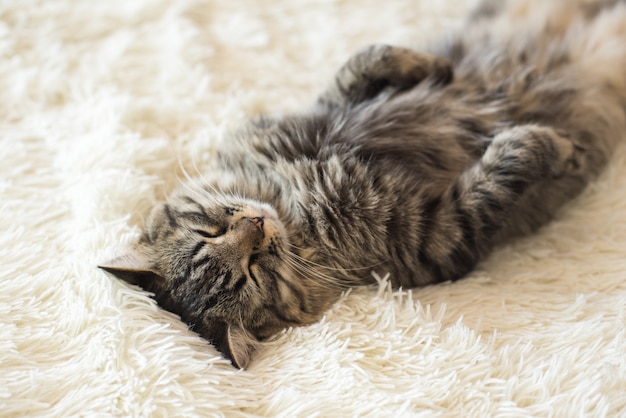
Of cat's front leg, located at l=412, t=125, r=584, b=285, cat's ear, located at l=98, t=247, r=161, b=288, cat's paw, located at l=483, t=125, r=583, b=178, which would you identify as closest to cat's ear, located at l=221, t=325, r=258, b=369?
cat's ear, located at l=98, t=247, r=161, b=288

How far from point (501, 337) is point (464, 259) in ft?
0.78

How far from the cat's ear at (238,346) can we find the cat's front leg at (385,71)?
0.78m

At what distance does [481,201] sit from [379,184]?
268mm

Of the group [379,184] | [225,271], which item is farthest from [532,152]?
[225,271]

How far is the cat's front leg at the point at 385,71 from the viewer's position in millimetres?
1629

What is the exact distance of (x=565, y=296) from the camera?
137 cm

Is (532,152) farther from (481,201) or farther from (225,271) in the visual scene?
(225,271)

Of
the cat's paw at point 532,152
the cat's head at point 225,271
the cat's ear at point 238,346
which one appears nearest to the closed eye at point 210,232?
the cat's head at point 225,271

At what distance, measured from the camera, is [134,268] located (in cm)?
121

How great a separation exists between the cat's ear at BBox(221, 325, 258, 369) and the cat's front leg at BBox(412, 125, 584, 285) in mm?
464

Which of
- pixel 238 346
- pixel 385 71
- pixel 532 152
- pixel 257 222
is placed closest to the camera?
pixel 238 346

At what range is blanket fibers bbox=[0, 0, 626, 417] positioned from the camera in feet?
3.55

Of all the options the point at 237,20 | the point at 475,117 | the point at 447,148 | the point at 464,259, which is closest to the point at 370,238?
the point at 464,259

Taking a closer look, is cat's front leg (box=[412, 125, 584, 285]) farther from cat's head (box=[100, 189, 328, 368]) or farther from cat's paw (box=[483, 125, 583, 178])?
cat's head (box=[100, 189, 328, 368])
